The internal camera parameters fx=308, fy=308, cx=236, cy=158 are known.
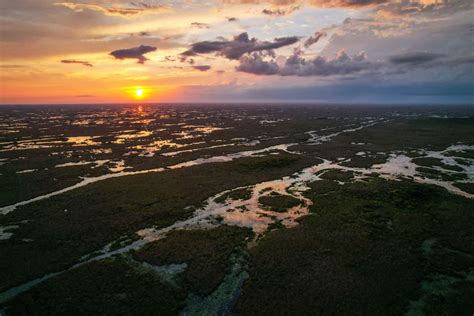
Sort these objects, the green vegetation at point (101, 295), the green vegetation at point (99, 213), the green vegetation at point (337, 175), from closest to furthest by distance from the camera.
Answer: the green vegetation at point (101, 295) < the green vegetation at point (99, 213) < the green vegetation at point (337, 175)

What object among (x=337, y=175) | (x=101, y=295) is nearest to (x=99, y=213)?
(x=101, y=295)

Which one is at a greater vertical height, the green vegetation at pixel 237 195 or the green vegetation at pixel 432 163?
the green vegetation at pixel 432 163

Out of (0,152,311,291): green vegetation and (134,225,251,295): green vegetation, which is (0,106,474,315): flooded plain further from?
(134,225,251,295): green vegetation

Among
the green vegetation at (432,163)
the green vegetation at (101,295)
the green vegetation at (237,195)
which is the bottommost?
the green vegetation at (101,295)

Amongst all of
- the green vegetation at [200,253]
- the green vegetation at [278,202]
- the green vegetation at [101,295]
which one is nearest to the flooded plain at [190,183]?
the green vegetation at [278,202]

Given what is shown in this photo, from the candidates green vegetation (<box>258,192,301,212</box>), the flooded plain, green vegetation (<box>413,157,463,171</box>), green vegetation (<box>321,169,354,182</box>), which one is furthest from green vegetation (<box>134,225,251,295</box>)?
green vegetation (<box>413,157,463,171</box>)

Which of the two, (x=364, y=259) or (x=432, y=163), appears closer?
(x=364, y=259)

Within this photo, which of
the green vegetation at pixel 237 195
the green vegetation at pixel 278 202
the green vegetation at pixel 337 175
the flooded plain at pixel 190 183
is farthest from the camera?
the green vegetation at pixel 337 175

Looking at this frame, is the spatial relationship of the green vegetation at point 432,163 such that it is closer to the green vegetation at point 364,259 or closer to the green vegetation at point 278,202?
the green vegetation at point 364,259

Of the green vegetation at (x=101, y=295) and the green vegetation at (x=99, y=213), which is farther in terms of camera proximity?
the green vegetation at (x=99, y=213)

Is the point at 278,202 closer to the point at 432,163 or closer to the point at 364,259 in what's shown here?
the point at 364,259

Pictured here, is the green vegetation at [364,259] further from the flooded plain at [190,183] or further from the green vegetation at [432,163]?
the green vegetation at [432,163]

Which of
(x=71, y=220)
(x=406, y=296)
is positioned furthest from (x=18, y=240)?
(x=406, y=296)
